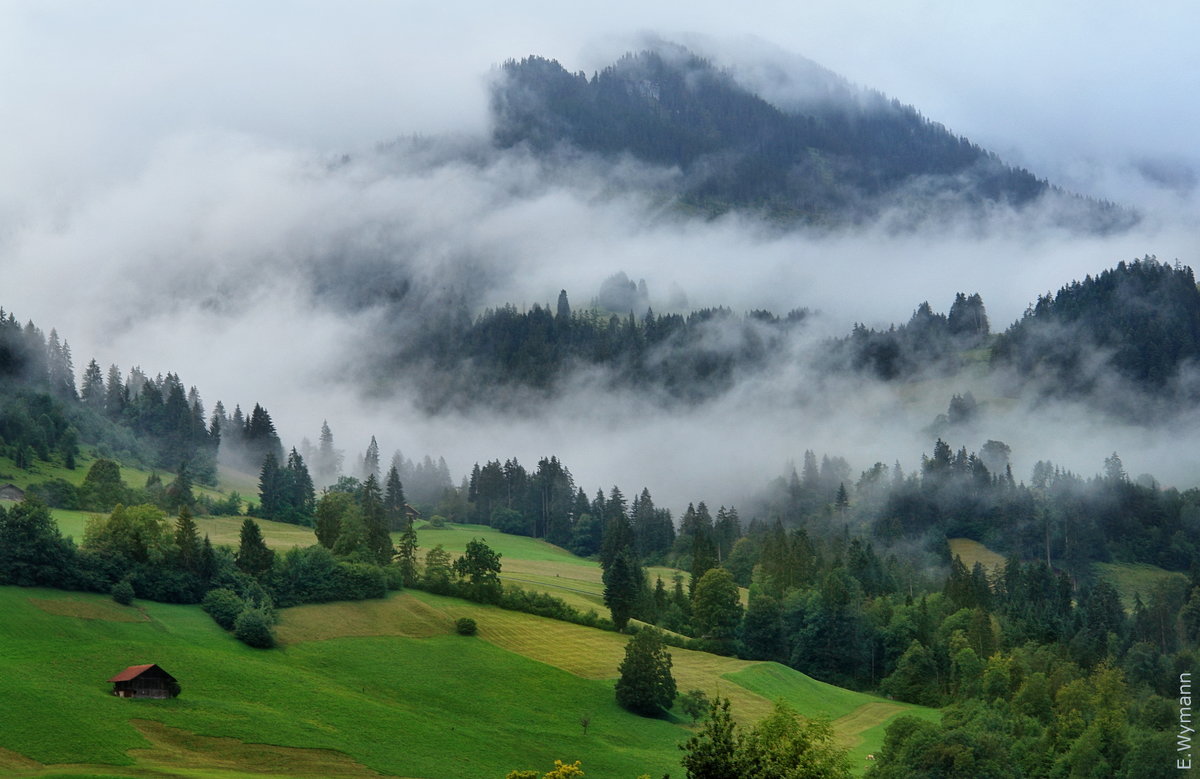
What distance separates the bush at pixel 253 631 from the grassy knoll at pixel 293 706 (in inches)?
58.1

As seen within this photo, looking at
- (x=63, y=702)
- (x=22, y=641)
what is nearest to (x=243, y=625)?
(x=22, y=641)

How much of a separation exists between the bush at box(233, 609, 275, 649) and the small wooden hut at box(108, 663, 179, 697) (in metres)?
19.8

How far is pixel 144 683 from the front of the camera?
330 feet

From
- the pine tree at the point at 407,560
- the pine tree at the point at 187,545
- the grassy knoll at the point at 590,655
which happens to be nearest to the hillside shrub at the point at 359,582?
the grassy knoll at the point at 590,655

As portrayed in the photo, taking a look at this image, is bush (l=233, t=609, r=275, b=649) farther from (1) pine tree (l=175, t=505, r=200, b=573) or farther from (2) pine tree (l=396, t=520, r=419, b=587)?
(2) pine tree (l=396, t=520, r=419, b=587)

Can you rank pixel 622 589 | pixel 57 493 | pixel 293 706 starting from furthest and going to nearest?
1. pixel 57 493
2. pixel 622 589
3. pixel 293 706

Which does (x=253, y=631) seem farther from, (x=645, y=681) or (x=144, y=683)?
(x=645, y=681)

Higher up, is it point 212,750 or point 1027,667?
point 1027,667

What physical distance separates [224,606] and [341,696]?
80.6 ft

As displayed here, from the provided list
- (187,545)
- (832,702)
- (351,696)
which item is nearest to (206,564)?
(187,545)

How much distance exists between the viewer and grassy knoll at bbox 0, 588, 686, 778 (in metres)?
89.7

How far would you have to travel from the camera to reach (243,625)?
4830 inches

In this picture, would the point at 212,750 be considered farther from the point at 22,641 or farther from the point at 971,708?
the point at 971,708

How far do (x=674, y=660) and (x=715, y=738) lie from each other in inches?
3460
